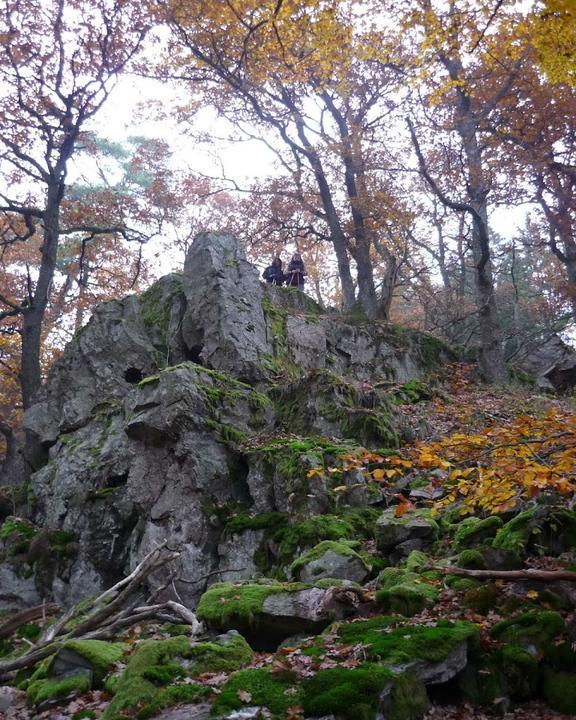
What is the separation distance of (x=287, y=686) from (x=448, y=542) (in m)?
3.47

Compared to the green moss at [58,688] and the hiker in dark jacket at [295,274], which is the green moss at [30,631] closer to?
the green moss at [58,688]

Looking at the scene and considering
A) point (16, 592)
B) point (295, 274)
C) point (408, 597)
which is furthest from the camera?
point (295, 274)

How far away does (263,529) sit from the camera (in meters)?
8.73

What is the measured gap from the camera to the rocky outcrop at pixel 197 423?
29.8 feet

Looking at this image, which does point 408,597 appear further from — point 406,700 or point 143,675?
point 143,675

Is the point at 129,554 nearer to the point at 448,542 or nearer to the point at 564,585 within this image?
the point at 448,542

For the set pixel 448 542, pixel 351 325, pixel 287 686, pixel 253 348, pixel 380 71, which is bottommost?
pixel 287 686

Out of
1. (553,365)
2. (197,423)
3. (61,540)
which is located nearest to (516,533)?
(197,423)

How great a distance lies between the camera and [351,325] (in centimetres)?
1634

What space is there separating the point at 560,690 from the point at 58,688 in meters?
4.18

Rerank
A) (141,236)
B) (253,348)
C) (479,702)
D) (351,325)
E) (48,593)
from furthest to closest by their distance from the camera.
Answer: (141,236), (351,325), (253,348), (48,593), (479,702)

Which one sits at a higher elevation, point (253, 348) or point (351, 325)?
point (351, 325)

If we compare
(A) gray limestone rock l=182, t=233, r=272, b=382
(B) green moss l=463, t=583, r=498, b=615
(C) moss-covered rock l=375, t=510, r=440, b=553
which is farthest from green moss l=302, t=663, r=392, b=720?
(A) gray limestone rock l=182, t=233, r=272, b=382

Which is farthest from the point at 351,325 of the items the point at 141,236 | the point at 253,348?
the point at 141,236
